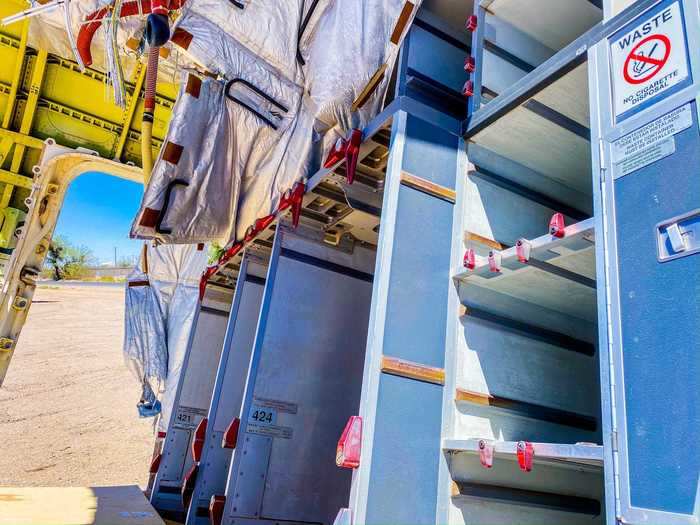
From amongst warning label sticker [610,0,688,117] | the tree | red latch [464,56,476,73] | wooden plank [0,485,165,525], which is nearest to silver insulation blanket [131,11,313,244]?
red latch [464,56,476,73]

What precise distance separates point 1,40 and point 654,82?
764 cm

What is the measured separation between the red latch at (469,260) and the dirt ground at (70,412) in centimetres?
819

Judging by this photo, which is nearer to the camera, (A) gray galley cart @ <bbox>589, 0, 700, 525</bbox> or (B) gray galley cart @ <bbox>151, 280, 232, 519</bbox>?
(A) gray galley cart @ <bbox>589, 0, 700, 525</bbox>

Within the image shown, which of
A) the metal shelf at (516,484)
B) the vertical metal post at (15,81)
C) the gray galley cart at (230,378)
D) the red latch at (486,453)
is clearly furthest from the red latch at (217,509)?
the vertical metal post at (15,81)

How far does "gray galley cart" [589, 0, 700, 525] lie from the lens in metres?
1.55

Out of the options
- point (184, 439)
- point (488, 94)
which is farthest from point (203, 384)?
point (488, 94)

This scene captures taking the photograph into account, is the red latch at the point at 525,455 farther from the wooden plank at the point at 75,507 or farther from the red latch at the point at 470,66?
the wooden plank at the point at 75,507

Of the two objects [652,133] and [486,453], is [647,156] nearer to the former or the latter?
[652,133]

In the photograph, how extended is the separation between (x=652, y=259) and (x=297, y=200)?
274 cm

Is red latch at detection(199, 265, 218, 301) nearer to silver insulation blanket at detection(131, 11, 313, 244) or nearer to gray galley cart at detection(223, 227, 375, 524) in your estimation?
silver insulation blanket at detection(131, 11, 313, 244)

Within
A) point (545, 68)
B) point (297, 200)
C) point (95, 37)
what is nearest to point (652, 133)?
point (545, 68)

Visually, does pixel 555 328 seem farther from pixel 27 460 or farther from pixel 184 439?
pixel 27 460

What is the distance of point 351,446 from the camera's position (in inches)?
91.7

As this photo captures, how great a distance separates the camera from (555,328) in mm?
3090
